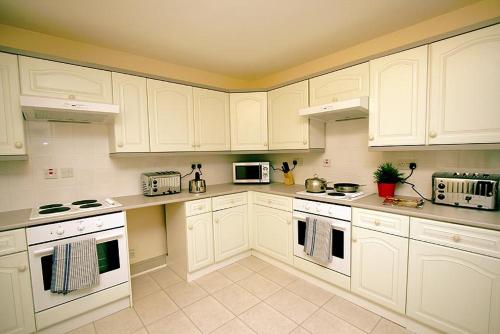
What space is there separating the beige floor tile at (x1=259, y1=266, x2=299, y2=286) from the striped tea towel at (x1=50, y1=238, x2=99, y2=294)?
59.8 inches

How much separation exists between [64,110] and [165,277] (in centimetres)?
180

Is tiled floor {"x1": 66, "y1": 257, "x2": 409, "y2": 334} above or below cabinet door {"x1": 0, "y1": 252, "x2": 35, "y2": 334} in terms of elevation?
below

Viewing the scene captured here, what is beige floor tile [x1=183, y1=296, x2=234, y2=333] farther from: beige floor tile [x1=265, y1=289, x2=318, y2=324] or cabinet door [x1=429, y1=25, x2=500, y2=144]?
cabinet door [x1=429, y1=25, x2=500, y2=144]

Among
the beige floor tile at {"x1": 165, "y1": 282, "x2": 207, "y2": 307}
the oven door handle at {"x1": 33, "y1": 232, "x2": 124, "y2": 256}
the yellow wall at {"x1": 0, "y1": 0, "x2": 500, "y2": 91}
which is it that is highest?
the yellow wall at {"x1": 0, "y1": 0, "x2": 500, "y2": 91}

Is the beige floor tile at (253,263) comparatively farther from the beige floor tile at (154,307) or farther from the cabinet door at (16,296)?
the cabinet door at (16,296)

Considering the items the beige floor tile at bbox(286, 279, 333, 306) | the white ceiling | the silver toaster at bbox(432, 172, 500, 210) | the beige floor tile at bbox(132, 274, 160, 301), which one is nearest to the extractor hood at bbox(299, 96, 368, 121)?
the white ceiling

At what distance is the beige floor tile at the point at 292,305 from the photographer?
1778 mm

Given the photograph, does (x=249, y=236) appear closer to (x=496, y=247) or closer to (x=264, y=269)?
(x=264, y=269)

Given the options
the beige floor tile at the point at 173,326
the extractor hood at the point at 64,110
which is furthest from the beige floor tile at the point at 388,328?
the extractor hood at the point at 64,110

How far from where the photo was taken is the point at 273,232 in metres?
2.50

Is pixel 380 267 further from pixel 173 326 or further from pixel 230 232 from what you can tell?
pixel 173 326

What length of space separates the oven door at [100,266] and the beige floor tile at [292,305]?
1276mm

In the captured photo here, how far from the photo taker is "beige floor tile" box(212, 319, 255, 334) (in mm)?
1630

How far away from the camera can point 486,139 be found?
1.44 m
